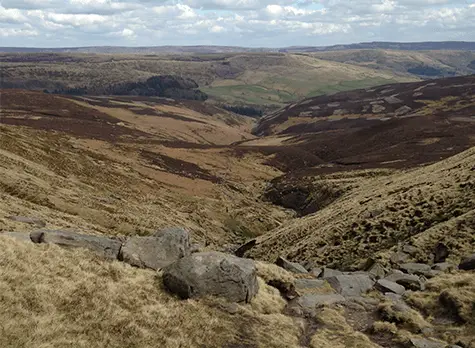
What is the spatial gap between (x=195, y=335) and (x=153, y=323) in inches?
61.3

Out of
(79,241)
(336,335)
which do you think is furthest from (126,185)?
(336,335)

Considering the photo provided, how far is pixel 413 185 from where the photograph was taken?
138 ft

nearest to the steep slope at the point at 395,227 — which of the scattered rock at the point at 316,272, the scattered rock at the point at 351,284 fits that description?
the scattered rock at the point at 316,272

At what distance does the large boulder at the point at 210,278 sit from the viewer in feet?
62.4

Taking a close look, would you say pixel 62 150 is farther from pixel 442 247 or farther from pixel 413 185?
pixel 442 247

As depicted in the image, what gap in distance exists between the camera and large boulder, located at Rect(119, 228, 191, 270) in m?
21.4

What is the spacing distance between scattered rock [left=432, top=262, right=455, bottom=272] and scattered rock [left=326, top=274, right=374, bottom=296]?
4.29 meters

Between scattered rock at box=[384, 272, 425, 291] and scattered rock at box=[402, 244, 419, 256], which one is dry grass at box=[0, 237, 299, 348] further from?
scattered rock at box=[402, 244, 419, 256]

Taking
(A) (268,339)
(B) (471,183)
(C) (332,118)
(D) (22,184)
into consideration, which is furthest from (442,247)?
(C) (332,118)

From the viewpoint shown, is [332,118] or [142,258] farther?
[332,118]

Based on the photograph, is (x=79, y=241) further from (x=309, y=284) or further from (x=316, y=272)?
(x=316, y=272)

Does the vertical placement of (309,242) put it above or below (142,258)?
below

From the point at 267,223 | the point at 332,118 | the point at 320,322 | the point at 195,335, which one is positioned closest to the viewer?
the point at 195,335

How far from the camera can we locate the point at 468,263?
24734mm
